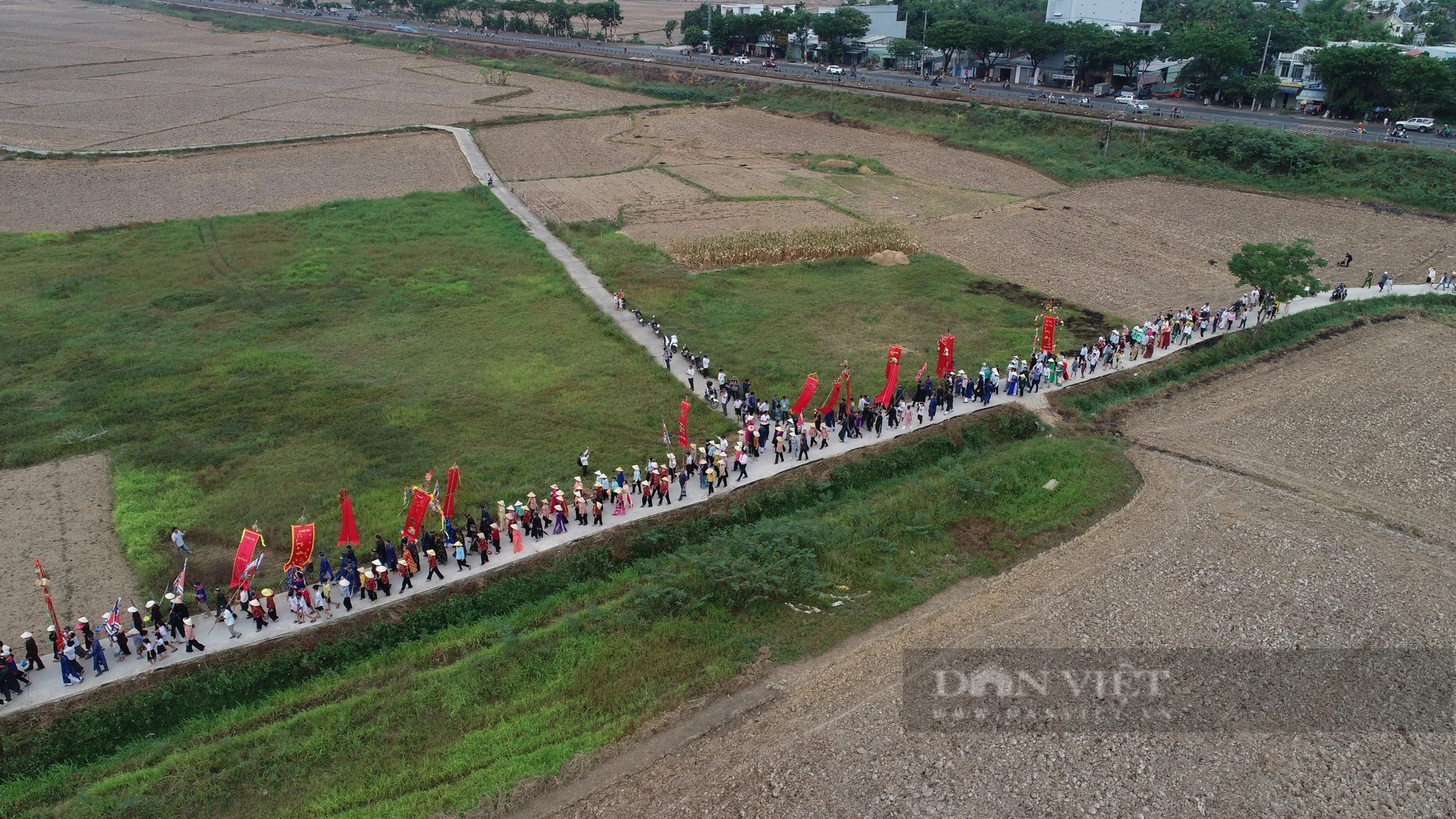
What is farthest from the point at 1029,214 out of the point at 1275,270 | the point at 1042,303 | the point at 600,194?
the point at 600,194

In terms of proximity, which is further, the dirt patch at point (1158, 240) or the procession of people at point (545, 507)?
the dirt patch at point (1158, 240)

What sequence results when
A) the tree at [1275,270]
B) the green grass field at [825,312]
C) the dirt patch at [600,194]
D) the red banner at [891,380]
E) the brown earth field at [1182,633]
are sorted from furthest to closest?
the dirt patch at [600,194] → the tree at [1275,270] → the green grass field at [825,312] → the red banner at [891,380] → the brown earth field at [1182,633]

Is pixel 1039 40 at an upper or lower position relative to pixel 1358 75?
upper

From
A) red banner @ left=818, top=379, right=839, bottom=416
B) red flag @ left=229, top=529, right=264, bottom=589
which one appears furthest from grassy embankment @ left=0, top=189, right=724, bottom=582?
red banner @ left=818, top=379, right=839, bottom=416

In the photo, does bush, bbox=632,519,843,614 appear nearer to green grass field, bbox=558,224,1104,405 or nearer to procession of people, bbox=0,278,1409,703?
procession of people, bbox=0,278,1409,703

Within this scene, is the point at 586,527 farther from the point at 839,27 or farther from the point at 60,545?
the point at 839,27

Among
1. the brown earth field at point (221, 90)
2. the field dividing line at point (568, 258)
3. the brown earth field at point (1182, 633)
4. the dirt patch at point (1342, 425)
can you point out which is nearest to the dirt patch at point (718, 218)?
the field dividing line at point (568, 258)

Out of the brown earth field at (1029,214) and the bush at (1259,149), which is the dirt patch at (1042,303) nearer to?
the brown earth field at (1029,214)
